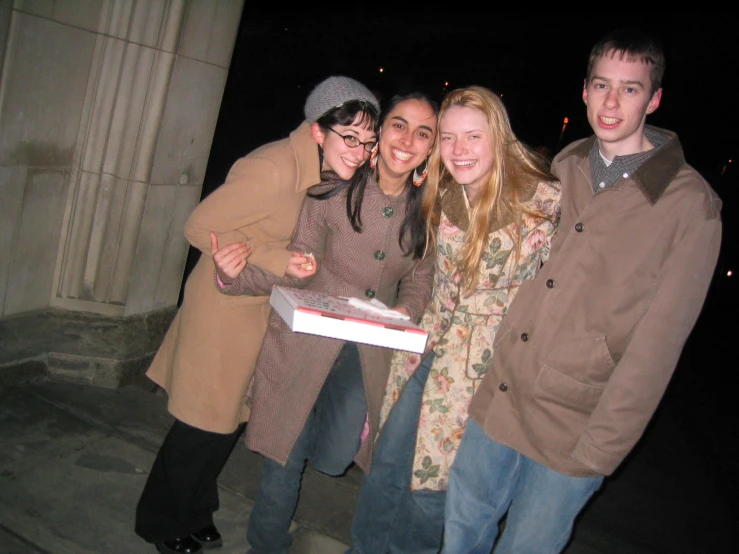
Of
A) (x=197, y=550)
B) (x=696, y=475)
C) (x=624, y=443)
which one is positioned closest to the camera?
(x=624, y=443)

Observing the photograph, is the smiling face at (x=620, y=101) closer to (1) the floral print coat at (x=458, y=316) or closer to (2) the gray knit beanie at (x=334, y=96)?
(1) the floral print coat at (x=458, y=316)

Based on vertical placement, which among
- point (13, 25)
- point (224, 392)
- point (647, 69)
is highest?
point (647, 69)

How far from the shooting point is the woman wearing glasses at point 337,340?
2.52m

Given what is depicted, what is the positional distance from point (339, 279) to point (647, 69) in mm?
1374

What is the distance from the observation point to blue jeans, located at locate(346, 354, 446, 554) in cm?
263

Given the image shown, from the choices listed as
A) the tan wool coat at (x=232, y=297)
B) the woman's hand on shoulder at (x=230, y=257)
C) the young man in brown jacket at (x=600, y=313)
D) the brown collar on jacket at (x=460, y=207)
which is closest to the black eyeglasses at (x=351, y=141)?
the tan wool coat at (x=232, y=297)

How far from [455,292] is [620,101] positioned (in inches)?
36.3

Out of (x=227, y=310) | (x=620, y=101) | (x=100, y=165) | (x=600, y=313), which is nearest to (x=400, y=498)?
(x=227, y=310)

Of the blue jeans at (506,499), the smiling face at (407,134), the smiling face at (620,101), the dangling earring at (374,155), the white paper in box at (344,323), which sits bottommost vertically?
the blue jeans at (506,499)

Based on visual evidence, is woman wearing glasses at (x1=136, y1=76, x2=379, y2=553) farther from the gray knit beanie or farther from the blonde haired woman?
the blonde haired woman

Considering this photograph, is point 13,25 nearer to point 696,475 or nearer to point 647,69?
point 647,69

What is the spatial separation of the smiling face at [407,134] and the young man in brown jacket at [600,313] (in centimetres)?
53

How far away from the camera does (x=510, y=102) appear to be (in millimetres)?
29312

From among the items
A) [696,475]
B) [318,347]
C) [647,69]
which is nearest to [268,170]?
[318,347]
